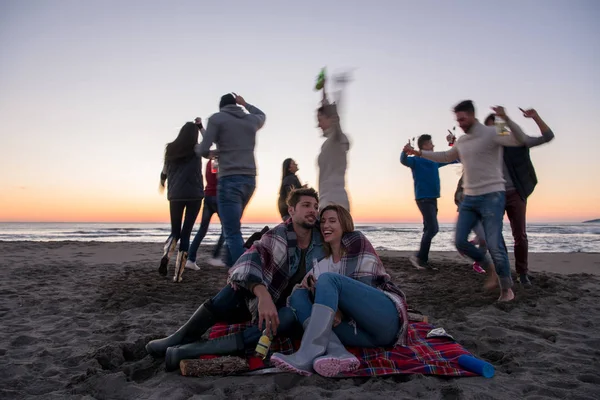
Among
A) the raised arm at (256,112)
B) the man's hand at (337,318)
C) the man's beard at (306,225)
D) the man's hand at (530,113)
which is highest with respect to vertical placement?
the raised arm at (256,112)

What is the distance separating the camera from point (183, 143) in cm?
511

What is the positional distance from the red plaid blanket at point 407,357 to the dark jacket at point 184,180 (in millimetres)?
2546

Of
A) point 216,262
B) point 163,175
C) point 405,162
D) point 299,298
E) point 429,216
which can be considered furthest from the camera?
point 216,262

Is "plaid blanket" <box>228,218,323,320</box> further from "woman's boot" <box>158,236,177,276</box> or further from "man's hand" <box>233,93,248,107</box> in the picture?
"woman's boot" <box>158,236,177,276</box>

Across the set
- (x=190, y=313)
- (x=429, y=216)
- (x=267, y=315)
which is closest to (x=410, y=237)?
(x=429, y=216)

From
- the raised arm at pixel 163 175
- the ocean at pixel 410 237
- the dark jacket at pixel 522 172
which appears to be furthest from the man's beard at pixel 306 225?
the ocean at pixel 410 237

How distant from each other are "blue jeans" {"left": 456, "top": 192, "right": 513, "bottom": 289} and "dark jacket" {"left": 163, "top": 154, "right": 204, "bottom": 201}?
3146mm

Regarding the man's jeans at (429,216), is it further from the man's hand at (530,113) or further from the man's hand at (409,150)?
the man's hand at (530,113)

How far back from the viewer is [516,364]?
2.43 m

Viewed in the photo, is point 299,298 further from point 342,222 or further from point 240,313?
point 342,222

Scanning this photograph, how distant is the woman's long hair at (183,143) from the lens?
16.8ft

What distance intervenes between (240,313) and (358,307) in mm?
862

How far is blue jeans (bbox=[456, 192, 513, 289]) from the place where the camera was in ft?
12.4

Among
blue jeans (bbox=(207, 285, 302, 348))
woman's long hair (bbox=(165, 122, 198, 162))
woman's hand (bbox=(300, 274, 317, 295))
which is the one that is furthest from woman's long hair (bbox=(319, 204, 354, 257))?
woman's long hair (bbox=(165, 122, 198, 162))
